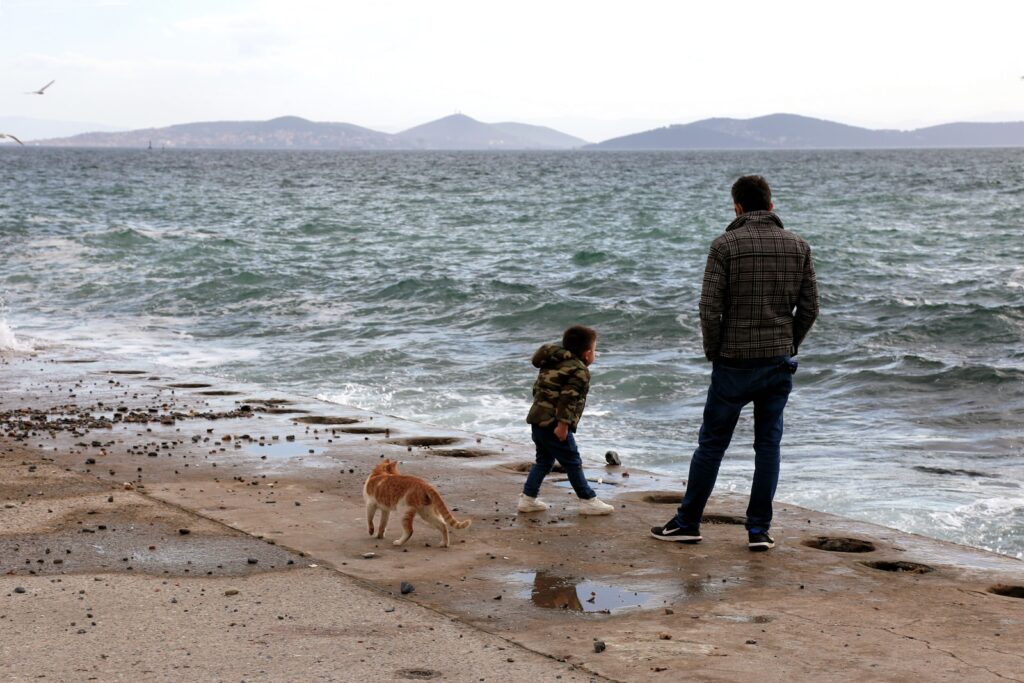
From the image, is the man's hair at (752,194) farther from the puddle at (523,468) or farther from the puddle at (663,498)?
the puddle at (523,468)

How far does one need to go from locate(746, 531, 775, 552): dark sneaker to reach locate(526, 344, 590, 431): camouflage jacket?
3.94ft

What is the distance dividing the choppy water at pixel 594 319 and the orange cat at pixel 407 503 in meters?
3.28

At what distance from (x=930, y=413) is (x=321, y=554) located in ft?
26.6

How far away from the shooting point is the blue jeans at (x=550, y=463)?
689 cm

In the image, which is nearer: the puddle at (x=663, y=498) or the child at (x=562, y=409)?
the child at (x=562, y=409)

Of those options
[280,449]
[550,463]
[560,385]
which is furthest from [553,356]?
[280,449]

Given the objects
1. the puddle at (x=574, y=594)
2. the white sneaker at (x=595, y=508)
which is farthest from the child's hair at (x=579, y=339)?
the puddle at (x=574, y=594)

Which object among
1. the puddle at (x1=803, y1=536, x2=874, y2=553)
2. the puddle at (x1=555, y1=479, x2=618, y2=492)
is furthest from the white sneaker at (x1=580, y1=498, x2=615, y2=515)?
the puddle at (x1=803, y1=536, x2=874, y2=553)

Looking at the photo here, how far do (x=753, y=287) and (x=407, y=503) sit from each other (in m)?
2.12

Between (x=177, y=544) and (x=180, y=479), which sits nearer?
(x=177, y=544)

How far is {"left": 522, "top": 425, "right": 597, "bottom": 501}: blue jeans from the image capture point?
6.89m

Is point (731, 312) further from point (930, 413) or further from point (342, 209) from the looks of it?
point (342, 209)

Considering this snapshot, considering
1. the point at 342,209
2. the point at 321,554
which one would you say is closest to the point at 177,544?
the point at 321,554

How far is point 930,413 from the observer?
39.5 ft
